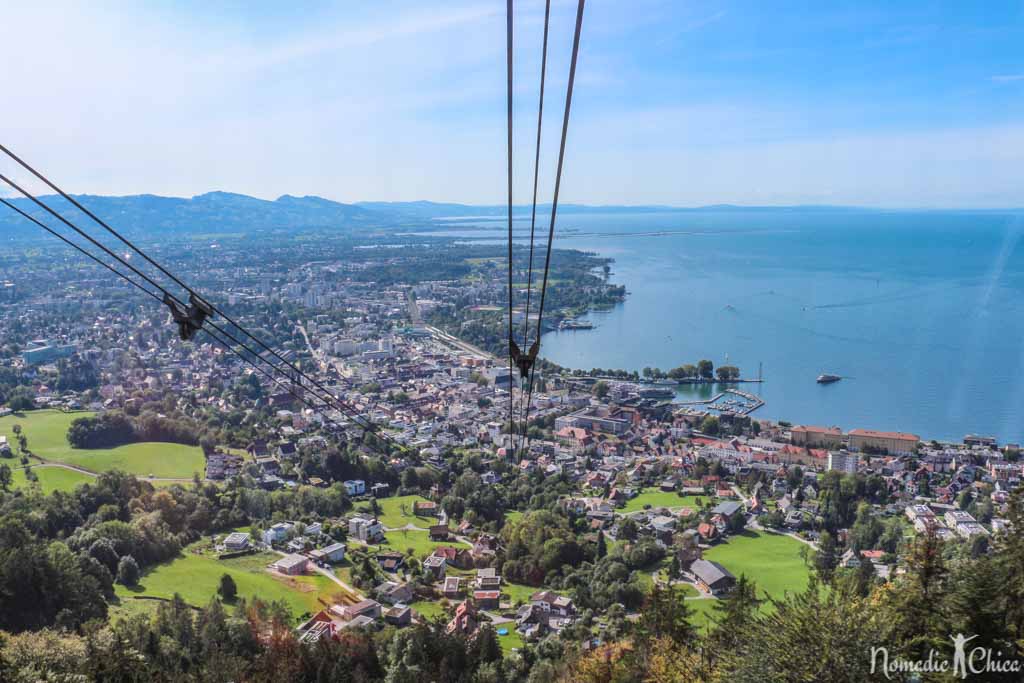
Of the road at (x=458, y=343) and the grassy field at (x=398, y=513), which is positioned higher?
the road at (x=458, y=343)

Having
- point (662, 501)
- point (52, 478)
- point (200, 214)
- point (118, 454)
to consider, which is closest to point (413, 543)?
point (662, 501)

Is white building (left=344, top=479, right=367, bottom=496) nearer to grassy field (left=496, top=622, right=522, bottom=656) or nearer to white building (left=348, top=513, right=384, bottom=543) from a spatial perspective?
white building (left=348, top=513, right=384, bottom=543)

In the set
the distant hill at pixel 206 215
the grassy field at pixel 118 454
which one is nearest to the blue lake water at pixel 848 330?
the grassy field at pixel 118 454

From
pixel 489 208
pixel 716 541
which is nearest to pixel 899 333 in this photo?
pixel 716 541

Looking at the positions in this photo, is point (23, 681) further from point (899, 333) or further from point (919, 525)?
point (899, 333)

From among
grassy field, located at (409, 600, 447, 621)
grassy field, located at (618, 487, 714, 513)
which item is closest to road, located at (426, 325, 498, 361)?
grassy field, located at (618, 487, 714, 513)

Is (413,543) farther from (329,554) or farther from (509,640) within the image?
(509,640)

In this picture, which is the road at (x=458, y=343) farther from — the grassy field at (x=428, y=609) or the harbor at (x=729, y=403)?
the grassy field at (x=428, y=609)
